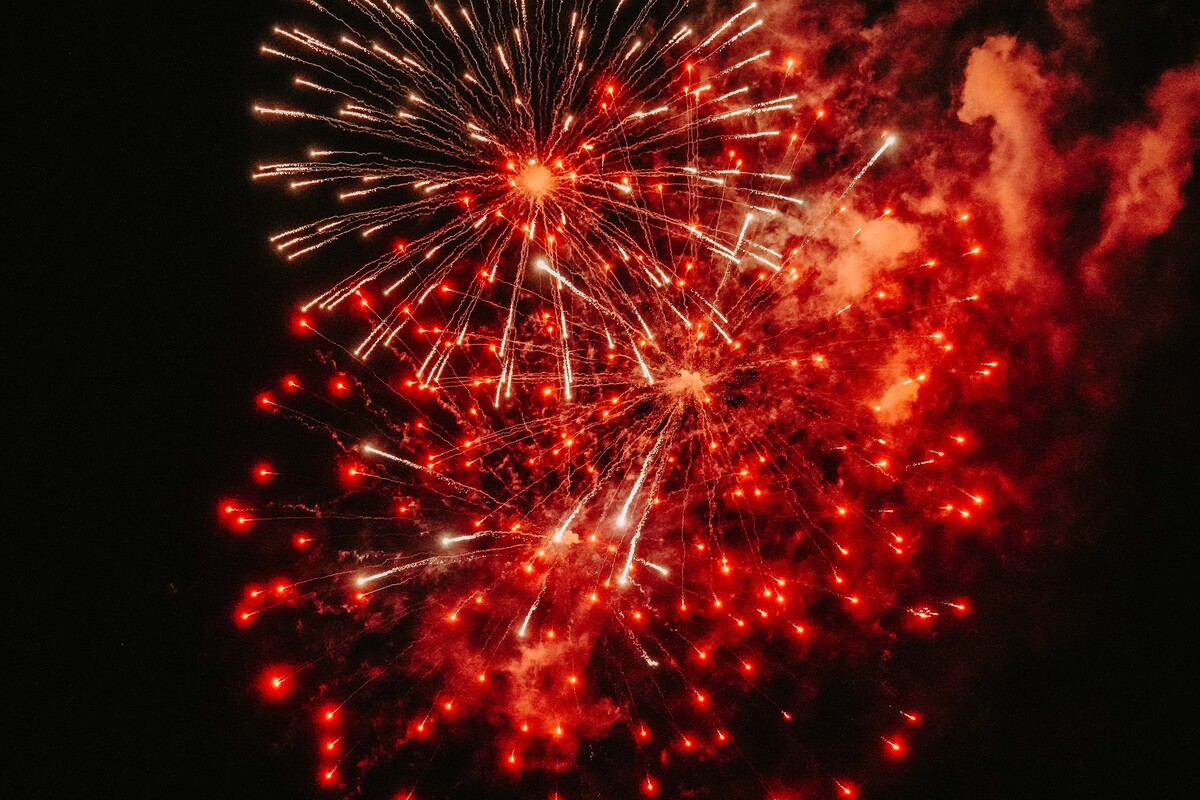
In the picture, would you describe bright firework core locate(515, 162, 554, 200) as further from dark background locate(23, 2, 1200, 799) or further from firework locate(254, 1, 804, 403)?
dark background locate(23, 2, 1200, 799)

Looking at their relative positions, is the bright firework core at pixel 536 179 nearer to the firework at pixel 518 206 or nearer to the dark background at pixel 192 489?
the firework at pixel 518 206

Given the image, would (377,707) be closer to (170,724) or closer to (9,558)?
(170,724)

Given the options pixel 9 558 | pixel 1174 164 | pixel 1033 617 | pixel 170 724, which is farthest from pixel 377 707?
pixel 1174 164

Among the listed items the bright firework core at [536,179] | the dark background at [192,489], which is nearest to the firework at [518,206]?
the bright firework core at [536,179]

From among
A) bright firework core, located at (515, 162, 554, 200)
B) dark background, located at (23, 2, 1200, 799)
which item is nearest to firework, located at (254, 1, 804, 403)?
bright firework core, located at (515, 162, 554, 200)

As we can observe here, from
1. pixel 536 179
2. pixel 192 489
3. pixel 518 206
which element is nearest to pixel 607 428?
pixel 518 206
